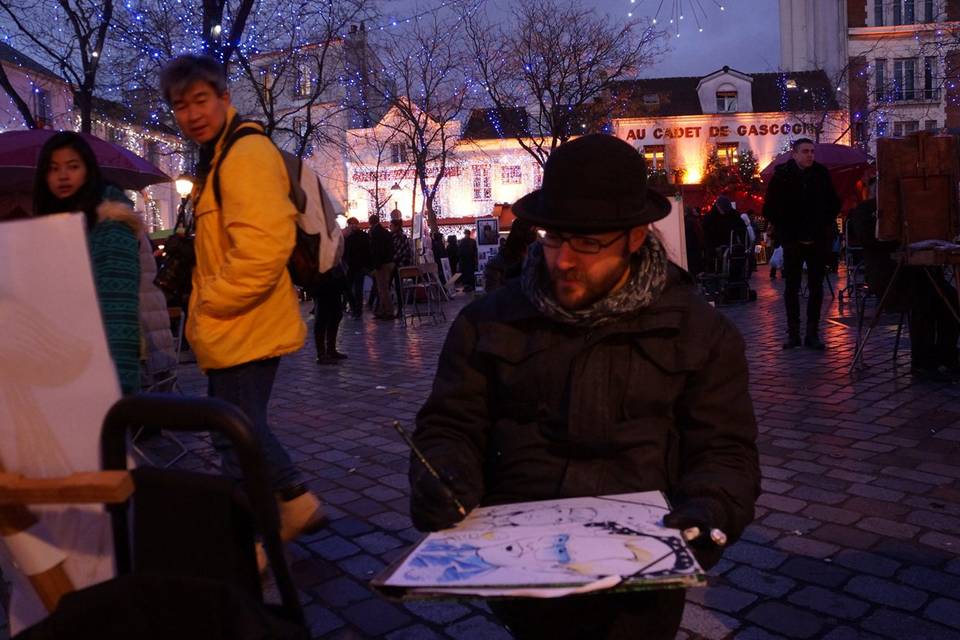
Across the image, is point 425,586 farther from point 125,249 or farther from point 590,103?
point 590,103

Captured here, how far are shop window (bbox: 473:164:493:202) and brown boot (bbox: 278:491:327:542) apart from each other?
147 ft

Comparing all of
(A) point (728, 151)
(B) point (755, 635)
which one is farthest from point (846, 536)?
(A) point (728, 151)

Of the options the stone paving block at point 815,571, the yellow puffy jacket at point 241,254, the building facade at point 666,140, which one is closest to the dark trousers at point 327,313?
the yellow puffy jacket at point 241,254

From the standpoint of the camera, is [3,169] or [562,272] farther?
[3,169]

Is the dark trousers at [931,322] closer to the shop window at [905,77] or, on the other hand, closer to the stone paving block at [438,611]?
the stone paving block at [438,611]

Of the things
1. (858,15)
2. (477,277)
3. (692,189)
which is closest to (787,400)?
(477,277)

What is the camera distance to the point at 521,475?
1.92 meters

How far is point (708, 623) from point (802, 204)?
6724mm

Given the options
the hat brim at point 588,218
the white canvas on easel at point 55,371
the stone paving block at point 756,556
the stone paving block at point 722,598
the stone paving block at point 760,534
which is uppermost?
the hat brim at point 588,218

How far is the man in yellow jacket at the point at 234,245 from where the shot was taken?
3.21m

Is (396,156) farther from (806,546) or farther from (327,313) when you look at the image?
(806,546)

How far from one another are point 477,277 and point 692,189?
70.1 ft

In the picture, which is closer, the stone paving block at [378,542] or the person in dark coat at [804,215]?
the stone paving block at [378,542]

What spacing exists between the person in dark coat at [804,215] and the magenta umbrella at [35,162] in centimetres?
666
